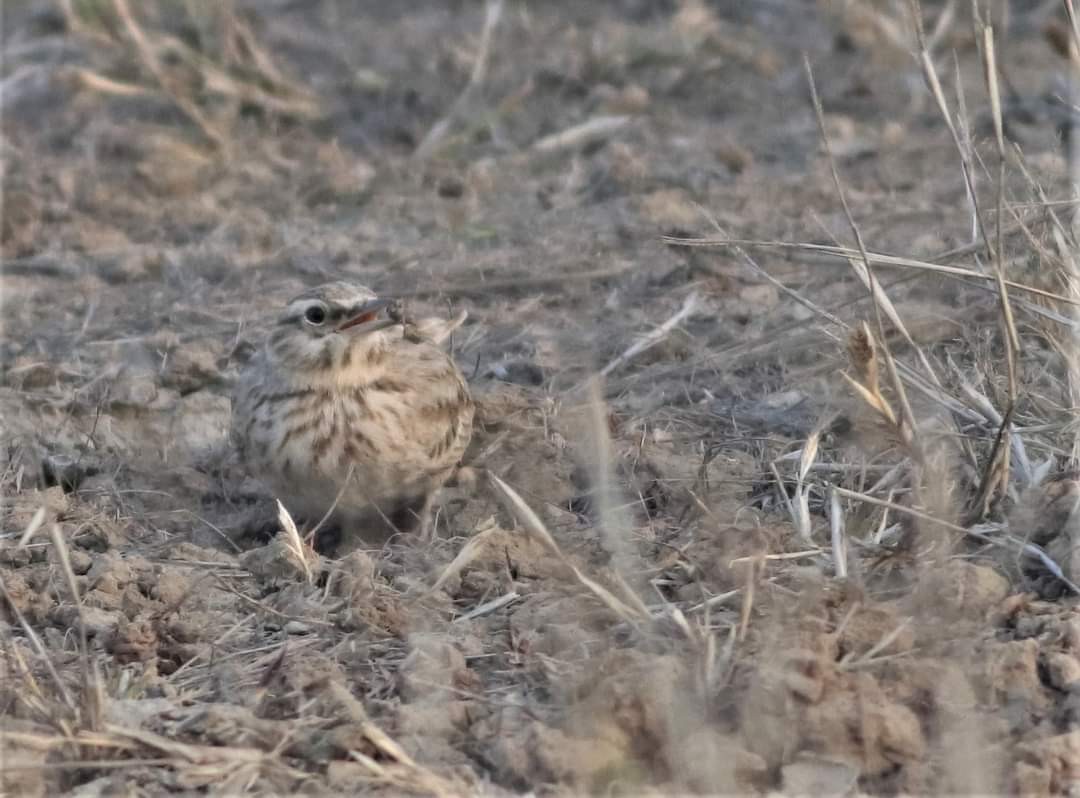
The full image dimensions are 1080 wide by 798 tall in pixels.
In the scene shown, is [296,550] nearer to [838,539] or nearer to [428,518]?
[428,518]

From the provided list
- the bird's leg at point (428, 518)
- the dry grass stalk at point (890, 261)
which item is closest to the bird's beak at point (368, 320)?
the bird's leg at point (428, 518)

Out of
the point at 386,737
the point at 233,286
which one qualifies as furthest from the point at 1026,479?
the point at 233,286

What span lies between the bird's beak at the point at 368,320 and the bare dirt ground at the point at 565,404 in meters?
0.59

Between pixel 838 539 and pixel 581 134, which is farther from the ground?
pixel 838 539

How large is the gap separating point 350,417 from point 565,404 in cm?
80

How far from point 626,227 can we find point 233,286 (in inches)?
68.0

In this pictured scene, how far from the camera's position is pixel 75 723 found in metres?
4.15

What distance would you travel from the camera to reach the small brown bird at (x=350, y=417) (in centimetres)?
595

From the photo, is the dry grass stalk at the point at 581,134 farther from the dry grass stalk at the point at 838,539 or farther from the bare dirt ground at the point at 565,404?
the dry grass stalk at the point at 838,539

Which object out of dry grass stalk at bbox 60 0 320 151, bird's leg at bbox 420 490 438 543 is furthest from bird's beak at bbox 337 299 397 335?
dry grass stalk at bbox 60 0 320 151

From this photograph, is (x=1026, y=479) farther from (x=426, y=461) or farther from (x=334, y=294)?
(x=334, y=294)

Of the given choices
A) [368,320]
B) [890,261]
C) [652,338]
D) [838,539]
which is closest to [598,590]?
[838,539]

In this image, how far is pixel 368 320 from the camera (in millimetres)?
6105

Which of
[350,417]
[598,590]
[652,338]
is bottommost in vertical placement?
[652,338]
